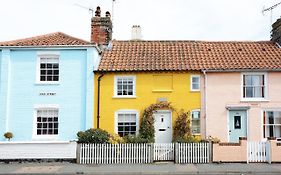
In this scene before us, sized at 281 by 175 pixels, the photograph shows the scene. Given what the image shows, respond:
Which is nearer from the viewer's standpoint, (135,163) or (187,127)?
(135,163)

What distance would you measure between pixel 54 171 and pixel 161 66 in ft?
31.6

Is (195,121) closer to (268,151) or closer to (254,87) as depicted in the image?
(254,87)

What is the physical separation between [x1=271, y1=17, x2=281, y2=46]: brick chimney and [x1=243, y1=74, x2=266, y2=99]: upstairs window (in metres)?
4.54

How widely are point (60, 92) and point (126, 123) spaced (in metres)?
4.38

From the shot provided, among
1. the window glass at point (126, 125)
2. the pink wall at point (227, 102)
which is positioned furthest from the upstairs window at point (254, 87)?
the window glass at point (126, 125)

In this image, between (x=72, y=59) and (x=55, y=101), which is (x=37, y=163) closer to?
(x=55, y=101)

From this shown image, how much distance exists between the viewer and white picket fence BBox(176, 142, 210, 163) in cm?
1788

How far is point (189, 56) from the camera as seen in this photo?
23844 millimetres

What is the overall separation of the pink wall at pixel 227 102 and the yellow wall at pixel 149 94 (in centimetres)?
88

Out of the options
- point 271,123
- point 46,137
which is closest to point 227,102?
point 271,123

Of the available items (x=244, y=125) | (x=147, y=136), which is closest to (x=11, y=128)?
(x=147, y=136)

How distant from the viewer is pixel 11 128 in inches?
854

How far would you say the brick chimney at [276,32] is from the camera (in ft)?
82.6

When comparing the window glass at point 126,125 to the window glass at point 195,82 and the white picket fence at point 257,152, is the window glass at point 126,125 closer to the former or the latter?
the window glass at point 195,82
